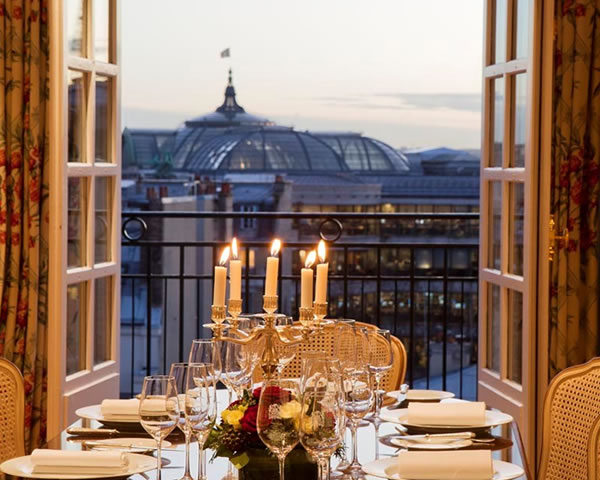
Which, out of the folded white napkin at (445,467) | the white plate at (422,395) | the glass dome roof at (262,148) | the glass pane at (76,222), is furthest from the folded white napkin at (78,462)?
the glass dome roof at (262,148)

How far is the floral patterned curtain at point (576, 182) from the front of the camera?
3365mm

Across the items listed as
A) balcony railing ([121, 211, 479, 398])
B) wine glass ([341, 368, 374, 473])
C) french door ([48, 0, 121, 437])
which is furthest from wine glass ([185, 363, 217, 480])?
balcony railing ([121, 211, 479, 398])

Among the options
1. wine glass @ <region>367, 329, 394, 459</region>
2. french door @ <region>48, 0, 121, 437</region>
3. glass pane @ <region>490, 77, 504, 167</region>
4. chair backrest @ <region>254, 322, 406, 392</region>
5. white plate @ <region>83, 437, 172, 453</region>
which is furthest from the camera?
glass pane @ <region>490, 77, 504, 167</region>

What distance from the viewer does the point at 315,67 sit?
803 inches

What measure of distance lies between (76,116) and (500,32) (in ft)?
4.83

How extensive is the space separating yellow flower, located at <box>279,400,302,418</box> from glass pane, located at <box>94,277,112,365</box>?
7.19 ft

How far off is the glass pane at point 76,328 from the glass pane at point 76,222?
0.30 feet

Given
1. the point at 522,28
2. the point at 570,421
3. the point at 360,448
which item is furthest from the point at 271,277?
the point at 522,28

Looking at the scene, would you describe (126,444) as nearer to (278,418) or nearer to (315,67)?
(278,418)

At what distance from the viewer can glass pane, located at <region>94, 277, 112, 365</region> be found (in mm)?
3596

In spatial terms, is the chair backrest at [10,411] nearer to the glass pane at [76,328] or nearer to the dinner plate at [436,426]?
the dinner plate at [436,426]

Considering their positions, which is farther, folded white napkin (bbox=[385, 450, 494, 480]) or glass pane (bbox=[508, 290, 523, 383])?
glass pane (bbox=[508, 290, 523, 383])

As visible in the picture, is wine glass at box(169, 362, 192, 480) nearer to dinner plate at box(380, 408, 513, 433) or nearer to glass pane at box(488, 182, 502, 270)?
dinner plate at box(380, 408, 513, 433)

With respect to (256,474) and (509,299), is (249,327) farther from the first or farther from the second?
(509,299)
